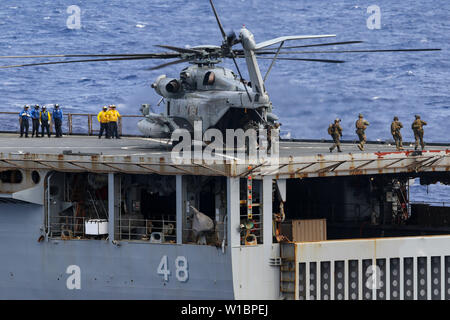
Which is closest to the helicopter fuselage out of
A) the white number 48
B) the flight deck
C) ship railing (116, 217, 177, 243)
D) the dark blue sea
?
the flight deck

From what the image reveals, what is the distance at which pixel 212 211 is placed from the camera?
3981cm

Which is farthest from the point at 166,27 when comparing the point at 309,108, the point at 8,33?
the point at 309,108

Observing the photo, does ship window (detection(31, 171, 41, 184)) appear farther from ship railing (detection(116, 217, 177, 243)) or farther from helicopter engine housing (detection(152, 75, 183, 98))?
helicopter engine housing (detection(152, 75, 183, 98))

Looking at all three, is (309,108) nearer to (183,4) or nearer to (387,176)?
(183,4)

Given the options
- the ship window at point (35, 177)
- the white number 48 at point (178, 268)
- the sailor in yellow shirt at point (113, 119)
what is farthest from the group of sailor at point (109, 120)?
the white number 48 at point (178, 268)

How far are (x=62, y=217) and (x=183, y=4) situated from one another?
82.1 m

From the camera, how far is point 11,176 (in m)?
39.3

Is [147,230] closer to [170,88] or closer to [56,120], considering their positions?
[170,88]

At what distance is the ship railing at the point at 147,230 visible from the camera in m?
36.6

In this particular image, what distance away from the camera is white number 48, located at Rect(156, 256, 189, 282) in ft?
117

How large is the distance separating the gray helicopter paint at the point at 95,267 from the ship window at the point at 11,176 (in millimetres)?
974

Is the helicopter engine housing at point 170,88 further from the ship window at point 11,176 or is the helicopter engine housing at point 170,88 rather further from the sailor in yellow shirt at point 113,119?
the ship window at point 11,176

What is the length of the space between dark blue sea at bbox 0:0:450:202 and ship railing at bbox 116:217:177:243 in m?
43.2

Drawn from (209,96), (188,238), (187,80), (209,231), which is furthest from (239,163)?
(187,80)
